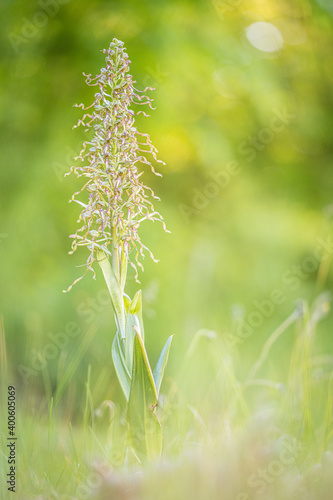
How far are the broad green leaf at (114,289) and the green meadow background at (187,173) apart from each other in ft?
0.93

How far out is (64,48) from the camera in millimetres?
788

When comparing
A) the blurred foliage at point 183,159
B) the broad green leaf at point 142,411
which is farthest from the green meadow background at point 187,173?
the broad green leaf at point 142,411

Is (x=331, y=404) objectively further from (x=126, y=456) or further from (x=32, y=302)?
(x=32, y=302)

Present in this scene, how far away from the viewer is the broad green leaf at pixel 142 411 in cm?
34

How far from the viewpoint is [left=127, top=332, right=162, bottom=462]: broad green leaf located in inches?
13.6

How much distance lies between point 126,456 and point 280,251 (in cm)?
61

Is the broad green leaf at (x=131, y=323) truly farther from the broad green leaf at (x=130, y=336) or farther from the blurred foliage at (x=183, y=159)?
the blurred foliage at (x=183, y=159)

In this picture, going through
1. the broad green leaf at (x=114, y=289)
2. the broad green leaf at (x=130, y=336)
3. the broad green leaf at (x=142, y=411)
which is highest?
the broad green leaf at (x=114, y=289)

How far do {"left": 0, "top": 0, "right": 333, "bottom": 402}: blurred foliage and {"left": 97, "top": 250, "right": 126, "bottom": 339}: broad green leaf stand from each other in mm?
291

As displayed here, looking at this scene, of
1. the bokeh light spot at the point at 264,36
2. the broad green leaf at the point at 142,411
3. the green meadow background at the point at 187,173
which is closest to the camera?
the broad green leaf at the point at 142,411

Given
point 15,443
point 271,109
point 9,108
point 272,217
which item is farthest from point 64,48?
point 15,443

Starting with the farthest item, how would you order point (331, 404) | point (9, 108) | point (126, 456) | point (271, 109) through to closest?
point (271, 109) < point (9, 108) < point (331, 404) < point (126, 456)

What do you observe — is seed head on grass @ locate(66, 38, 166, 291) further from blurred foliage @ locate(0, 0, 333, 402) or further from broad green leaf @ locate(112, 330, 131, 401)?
blurred foliage @ locate(0, 0, 333, 402)

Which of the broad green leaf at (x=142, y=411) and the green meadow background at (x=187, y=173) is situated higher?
the green meadow background at (x=187, y=173)
